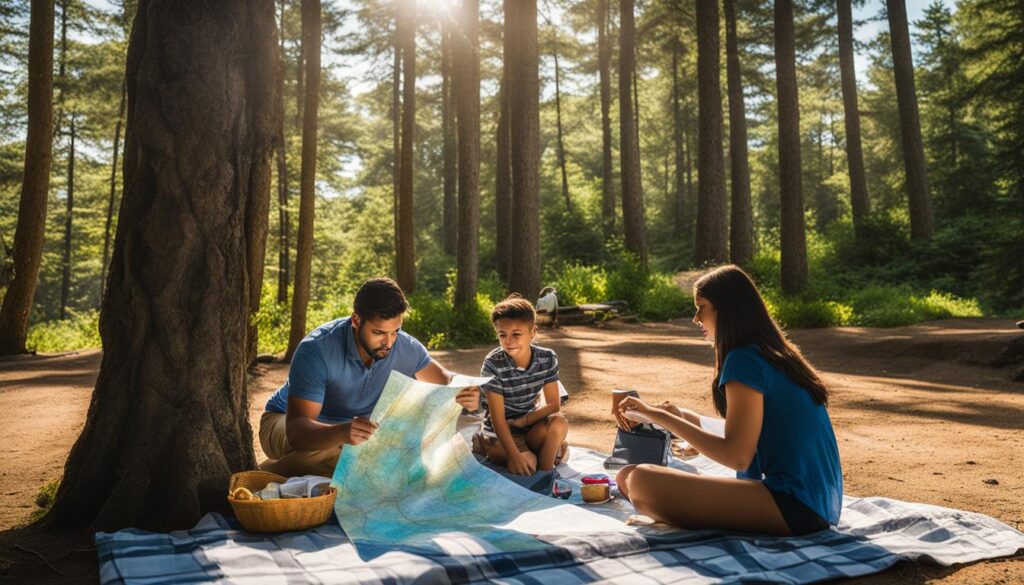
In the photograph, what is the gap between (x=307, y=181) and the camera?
1080cm

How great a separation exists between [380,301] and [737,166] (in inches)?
820

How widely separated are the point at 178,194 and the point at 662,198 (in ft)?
132

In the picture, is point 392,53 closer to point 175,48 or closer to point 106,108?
point 106,108

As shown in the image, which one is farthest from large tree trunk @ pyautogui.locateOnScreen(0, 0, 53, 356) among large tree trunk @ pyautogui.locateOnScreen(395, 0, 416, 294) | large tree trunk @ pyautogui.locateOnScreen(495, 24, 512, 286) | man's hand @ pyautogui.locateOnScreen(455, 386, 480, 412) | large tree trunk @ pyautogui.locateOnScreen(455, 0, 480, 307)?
man's hand @ pyautogui.locateOnScreen(455, 386, 480, 412)

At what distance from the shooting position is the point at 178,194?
152 inches

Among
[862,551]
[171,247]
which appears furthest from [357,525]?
[862,551]

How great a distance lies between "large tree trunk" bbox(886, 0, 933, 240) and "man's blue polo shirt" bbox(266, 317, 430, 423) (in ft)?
67.5

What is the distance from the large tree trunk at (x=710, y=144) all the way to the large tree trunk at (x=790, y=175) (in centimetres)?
220

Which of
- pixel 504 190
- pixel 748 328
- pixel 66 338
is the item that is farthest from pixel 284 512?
pixel 66 338

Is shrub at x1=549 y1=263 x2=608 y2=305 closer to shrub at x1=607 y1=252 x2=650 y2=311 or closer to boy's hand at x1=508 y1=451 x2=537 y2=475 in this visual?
shrub at x1=607 y1=252 x2=650 y2=311

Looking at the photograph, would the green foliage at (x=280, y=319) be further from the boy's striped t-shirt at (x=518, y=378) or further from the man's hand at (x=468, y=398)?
the man's hand at (x=468, y=398)

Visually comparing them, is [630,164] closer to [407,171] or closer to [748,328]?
[407,171]

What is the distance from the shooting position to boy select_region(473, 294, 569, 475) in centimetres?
456

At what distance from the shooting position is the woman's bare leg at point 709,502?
325 cm
